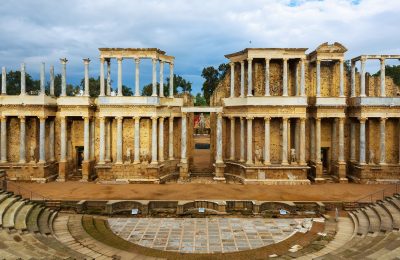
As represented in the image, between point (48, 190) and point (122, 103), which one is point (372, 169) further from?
point (48, 190)

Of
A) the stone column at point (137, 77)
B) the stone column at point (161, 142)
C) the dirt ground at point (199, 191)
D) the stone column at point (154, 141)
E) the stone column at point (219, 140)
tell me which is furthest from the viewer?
→ the stone column at point (161, 142)

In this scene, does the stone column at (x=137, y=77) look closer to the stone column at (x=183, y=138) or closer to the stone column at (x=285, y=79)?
the stone column at (x=183, y=138)

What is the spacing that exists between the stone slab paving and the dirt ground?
4679 millimetres

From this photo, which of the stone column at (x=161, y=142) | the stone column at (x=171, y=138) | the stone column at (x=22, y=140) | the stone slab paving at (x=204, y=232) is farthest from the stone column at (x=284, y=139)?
the stone column at (x=22, y=140)

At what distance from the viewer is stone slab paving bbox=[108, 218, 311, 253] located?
17.0m

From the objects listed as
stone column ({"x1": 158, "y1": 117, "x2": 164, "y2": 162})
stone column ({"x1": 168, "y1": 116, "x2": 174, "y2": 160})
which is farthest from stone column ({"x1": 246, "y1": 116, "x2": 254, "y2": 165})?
stone column ({"x1": 158, "y1": 117, "x2": 164, "y2": 162})

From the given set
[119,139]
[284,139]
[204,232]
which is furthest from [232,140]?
[204,232]

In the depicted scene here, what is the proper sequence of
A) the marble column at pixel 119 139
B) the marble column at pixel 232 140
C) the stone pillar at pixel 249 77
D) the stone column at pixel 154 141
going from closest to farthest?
the stone pillar at pixel 249 77 < the marble column at pixel 119 139 < the stone column at pixel 154 141 < the marble column at pixel 232 140

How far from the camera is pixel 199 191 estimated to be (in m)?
27.8

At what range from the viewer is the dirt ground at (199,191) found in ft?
84.1

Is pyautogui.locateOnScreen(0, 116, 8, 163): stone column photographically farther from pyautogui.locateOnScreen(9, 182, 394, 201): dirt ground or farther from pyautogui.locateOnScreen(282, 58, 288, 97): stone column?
pyautogui.locateOnScreen(282, 58, 288, 97): stone column

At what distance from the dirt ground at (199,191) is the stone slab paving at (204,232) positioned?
468cm

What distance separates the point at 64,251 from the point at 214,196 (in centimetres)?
1320

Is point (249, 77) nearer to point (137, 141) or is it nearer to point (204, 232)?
point (137, 141)
